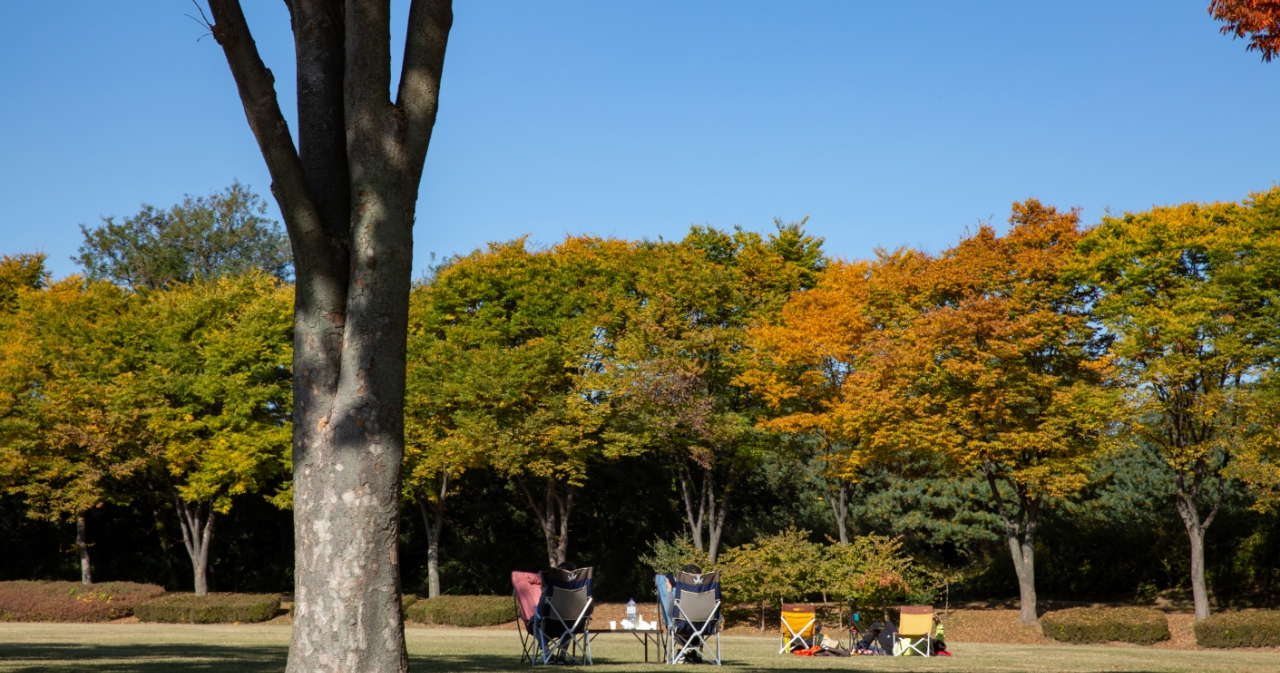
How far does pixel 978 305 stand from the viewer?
937 inches

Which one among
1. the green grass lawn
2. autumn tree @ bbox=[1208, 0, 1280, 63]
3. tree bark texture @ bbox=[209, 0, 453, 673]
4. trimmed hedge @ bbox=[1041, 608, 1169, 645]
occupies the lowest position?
trimmed hedge @ bbox=[1041, 608, 1169, 645]

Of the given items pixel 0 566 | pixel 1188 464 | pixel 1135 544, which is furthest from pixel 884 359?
pixel 0 566

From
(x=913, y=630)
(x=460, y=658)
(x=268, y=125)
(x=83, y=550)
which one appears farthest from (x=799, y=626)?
(x=83, y=550)

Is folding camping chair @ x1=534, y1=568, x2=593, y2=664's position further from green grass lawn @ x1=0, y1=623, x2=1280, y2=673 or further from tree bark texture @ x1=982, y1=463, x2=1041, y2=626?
tree bark texture @ x1=982, y1=463, x2=1041, y2=626

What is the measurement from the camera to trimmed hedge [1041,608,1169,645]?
20141 mm

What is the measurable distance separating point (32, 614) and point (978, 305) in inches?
971

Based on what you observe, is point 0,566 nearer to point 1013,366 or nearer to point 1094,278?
point 1013,366

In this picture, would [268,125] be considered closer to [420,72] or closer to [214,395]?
[420,72]

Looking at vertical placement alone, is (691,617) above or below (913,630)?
above

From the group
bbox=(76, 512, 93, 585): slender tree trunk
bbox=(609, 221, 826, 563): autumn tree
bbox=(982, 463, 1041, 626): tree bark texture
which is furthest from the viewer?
bbox=(76, 512, 93, 585): slender tree trunk

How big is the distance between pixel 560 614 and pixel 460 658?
1.50 metres

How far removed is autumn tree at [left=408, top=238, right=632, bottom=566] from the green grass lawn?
9.98 metres

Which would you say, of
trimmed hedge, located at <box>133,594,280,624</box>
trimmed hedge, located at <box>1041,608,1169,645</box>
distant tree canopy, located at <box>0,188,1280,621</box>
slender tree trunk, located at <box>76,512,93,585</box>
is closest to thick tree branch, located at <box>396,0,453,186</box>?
trimmed hedge, located at <box>1041,608,1169,645</box>

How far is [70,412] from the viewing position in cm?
3020
